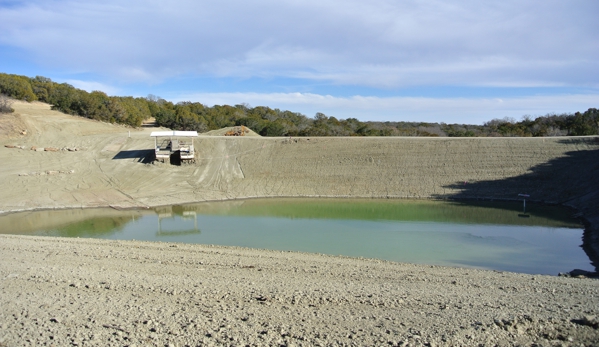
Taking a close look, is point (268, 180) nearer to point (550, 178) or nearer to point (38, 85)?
point (550, 178)

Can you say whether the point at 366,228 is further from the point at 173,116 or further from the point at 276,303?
the point at 173,116

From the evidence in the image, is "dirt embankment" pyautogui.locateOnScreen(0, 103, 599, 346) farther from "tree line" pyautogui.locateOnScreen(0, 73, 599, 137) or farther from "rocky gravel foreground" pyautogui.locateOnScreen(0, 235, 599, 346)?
"tree line" pyautogui.locateOnScreen(0, 73, 599, 137)

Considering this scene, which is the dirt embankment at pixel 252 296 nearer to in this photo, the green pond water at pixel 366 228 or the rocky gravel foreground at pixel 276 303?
the rocky gravel foreground at pixel 276 303

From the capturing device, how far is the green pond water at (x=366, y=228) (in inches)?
639

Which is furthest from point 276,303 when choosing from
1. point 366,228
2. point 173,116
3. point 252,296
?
point 173,116

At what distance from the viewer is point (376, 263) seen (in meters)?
13.9

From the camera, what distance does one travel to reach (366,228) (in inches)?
823

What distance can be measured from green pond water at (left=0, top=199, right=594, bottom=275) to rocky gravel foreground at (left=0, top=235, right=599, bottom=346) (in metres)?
3.36

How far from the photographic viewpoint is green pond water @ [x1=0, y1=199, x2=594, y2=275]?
1623cm

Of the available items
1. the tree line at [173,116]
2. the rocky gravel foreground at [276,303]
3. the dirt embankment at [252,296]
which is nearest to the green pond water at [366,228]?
the dirt embankment at [252,296]

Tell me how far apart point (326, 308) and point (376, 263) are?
563cm

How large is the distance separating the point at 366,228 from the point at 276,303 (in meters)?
12.6

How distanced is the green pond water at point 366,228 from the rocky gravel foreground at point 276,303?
3.36 m

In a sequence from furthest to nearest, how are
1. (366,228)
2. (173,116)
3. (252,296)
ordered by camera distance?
1. (173,116)
2. (366,228)
3. (252,296)
